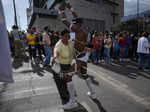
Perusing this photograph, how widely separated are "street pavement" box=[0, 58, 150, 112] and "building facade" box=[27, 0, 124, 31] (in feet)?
80.5

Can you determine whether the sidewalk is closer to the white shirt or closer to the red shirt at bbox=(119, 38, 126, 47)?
the white shirt

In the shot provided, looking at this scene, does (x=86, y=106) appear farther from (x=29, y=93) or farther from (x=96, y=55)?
(x=96, y=55)

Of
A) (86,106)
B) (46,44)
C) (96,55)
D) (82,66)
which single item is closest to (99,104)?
(86,106)

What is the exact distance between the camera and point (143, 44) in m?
6.11

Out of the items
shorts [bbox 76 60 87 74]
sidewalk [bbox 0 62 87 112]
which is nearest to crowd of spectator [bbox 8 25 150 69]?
sidewalk [bbox 0 62 87 112]

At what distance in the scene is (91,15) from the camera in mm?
31453

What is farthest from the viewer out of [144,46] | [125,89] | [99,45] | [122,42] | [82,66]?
[122,42]

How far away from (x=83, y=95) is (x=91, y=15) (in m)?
30.0

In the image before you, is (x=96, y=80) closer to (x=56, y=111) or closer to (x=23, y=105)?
(x=56, y=111)

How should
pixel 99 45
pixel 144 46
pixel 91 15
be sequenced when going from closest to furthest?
pixel 144 46, pixel 99 45, pixel 91 15

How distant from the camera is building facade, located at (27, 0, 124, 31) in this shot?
2850 centimetres

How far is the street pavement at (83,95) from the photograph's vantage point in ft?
10.1

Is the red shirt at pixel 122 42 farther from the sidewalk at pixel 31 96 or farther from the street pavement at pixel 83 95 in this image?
the sidewalk at pixel 31 96

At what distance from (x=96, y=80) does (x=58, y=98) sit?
5.99 ft
